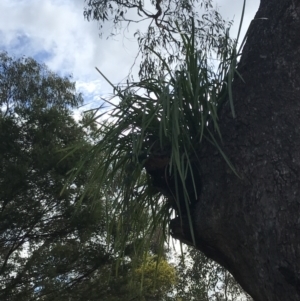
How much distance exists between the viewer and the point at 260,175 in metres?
3.16

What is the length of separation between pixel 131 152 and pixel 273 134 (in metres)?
1.05

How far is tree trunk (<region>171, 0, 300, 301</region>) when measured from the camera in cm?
295

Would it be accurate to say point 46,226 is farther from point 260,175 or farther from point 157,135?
point 260,175

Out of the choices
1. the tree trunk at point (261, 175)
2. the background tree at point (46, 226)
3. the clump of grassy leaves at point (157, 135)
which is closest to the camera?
the tree trunk at point (261, 175)

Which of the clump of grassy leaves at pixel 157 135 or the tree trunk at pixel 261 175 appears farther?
the clump of grassy leaves at pixel 157 135

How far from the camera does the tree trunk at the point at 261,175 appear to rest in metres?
2.95

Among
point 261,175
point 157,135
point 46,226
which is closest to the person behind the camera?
point 261,175

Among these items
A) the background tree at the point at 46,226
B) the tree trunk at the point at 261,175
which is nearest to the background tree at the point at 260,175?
the tree trunk at the point at 261,175

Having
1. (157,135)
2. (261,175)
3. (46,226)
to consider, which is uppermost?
(46,226)

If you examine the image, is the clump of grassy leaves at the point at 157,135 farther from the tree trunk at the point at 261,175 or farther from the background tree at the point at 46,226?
the background tree at the point at 46,226

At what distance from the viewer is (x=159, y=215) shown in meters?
4.24

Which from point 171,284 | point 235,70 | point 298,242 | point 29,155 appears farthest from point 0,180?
point 298,242

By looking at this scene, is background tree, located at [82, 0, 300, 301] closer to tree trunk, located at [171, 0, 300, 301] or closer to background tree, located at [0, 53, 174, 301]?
tree trunk, located at [171, 0, 300, 301]

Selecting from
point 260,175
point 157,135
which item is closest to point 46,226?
point 157,135
